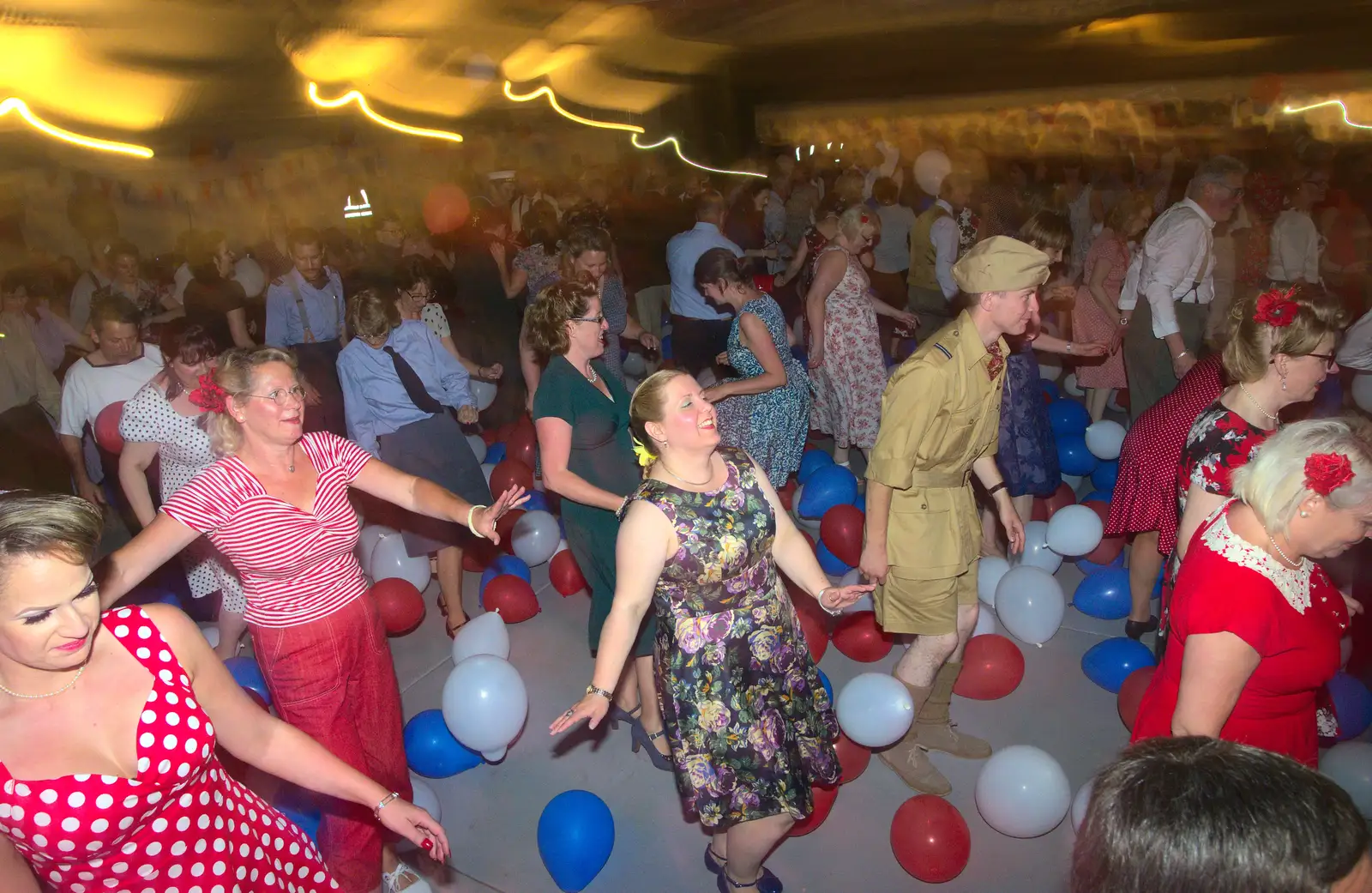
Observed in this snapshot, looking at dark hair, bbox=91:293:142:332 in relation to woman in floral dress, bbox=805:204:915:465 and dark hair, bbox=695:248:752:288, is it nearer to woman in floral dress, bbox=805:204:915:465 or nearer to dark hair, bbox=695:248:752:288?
dark hair, bbox=695:248:752:288

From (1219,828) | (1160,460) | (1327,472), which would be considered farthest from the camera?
(1160,460)

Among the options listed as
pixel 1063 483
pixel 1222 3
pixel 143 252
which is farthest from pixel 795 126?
pixel 1063 483

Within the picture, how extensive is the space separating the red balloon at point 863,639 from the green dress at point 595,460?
994mm

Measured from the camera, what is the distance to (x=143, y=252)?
8.12 m

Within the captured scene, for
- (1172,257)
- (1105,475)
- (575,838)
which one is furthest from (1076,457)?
(575,838)

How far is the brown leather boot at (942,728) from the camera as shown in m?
3.19

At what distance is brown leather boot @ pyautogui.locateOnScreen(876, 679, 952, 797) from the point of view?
9.96 ft

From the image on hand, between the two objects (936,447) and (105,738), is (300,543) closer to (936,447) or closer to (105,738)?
(105,738)

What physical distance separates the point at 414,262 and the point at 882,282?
4.35m

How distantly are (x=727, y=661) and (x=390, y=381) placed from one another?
2.16 m

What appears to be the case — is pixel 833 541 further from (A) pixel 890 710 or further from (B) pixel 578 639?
(A) pixel 890 710

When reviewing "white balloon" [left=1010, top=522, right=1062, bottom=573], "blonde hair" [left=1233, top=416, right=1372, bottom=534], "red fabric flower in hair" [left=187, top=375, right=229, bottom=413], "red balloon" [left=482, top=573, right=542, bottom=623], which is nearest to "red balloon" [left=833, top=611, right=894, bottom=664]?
"white balloon" [left=1010, top=522, right=1062, bottom=573]

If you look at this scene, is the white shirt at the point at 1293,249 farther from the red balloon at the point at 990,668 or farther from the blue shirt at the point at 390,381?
the blue shirt at the point at 390,381

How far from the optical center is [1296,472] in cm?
176
